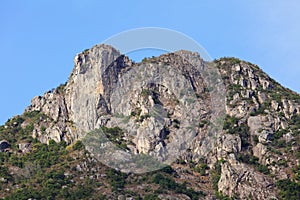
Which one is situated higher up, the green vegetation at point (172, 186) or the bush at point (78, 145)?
the bush at point (78, 145)

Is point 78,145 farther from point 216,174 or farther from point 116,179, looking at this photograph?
point 216,174

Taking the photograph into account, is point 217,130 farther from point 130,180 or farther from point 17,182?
point 17,182

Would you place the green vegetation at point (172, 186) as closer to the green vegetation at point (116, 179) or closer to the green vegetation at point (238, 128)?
the green vegetation at point (116, 179)

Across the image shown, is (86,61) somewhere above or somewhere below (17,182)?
above

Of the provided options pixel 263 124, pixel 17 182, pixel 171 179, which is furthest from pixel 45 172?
pixel 263 124

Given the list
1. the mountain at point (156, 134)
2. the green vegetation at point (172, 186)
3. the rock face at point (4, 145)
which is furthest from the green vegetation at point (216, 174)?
the rock face at point (4, 145)

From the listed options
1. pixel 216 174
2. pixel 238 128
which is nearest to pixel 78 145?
pixel 216 174

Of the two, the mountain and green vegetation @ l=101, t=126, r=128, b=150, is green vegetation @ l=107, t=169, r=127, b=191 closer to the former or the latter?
the mountain

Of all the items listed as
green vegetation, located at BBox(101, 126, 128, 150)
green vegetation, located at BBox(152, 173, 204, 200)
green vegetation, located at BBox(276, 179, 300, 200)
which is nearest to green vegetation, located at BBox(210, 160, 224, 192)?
green vegetation, located at BBox(152, 173, 204, 200)
